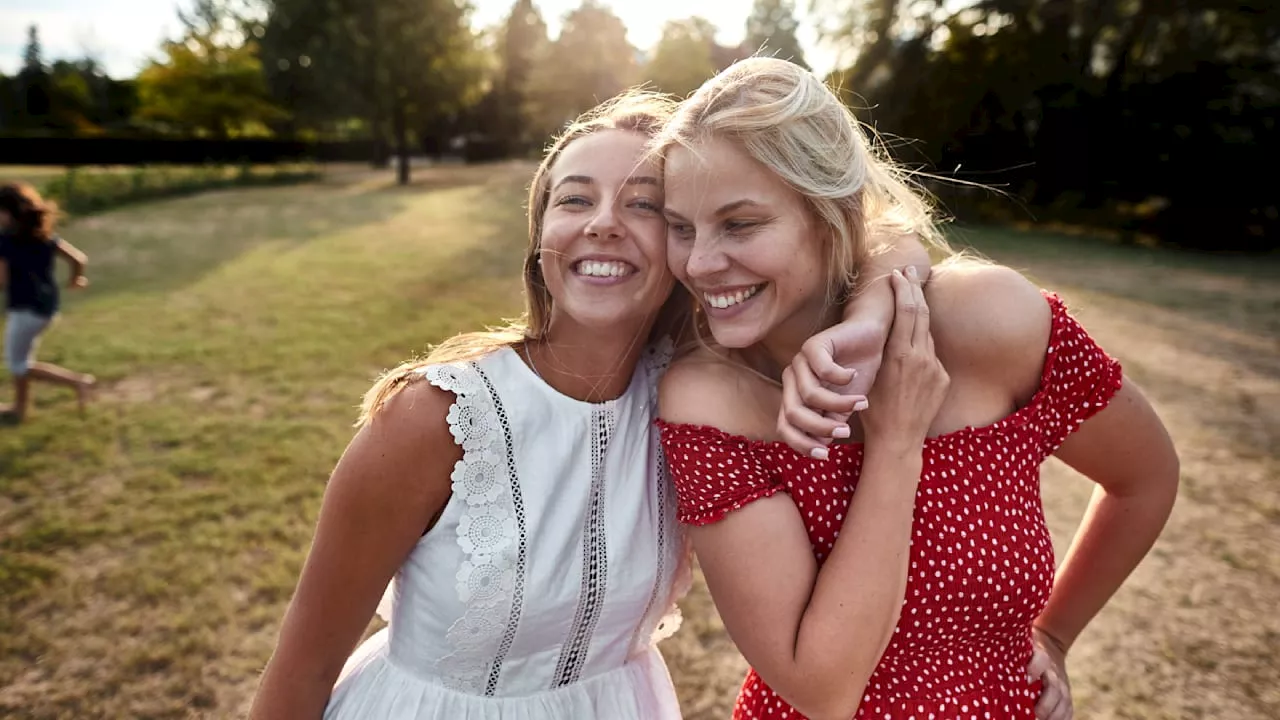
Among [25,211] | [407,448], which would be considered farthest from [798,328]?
[25,211]

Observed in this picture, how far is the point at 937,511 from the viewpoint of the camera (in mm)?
1574

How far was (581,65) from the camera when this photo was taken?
47375mm

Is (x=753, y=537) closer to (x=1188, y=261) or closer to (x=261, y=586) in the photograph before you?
(x=261, y=586)

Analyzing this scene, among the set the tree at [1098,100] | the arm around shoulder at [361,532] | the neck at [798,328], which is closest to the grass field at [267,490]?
the arm around shoulder at [361,532]

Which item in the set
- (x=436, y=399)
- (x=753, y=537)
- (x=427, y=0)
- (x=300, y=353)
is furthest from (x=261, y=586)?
(x=427, y=0)

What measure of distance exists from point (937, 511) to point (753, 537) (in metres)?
0.39

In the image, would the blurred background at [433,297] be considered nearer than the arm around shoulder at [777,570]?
No

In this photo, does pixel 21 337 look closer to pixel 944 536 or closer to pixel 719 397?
pixel 719 397

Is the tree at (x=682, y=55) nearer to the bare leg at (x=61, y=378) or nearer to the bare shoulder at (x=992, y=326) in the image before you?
the bare leg at (x=61, y=378)

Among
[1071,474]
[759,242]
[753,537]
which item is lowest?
[1071,474]

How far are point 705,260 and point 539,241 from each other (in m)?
0.49

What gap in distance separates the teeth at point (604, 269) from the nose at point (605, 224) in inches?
2.2

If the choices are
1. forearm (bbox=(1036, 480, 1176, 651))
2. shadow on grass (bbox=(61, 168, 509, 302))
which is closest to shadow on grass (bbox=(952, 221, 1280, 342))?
forearm (bbox=(1036, 480, 1176, 651))

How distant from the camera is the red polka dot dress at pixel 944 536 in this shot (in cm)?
154
